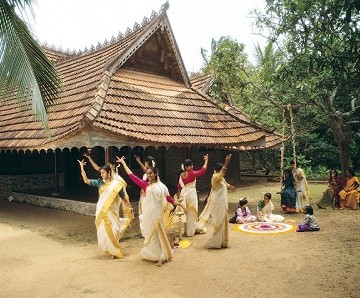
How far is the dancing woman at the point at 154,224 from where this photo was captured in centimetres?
580

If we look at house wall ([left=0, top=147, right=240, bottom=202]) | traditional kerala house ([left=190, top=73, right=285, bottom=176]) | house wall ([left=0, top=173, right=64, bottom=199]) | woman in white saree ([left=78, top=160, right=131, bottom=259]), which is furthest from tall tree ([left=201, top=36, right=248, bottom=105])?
house wall ([left=0, top=173, right=64, bottom=199])

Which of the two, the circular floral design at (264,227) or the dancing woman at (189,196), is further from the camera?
the circular floral design at (264,227)

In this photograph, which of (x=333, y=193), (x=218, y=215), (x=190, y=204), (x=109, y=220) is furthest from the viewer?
(x=333, y=193)

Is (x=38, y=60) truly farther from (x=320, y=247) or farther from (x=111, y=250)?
(x=320, y=247)

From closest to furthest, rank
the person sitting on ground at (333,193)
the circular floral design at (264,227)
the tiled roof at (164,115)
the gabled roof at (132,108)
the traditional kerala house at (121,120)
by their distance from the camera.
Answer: the circular floral design at (264,227)
the gabled roof at (132,108)
the traditional kerala house at (121,120)
the tiled roof at (164,115)
the person sitting on ground at (333,193)

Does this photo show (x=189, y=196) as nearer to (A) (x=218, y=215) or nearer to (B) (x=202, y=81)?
(A) (x=218, y=215)

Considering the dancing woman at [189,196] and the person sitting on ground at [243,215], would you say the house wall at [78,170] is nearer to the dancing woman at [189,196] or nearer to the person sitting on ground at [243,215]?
the person sitting on ground at [243,215]

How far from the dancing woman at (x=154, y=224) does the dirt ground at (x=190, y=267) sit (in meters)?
0.19

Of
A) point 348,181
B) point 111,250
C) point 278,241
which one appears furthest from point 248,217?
point 111,250

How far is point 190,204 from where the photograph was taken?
775cm

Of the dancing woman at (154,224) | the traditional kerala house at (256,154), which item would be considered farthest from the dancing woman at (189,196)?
the traditional kerala house at (256,154)

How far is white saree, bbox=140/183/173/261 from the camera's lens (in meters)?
5.80

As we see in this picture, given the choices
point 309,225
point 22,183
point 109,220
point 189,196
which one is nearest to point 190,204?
point 189,196

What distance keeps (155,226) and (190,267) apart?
2.87 feet
